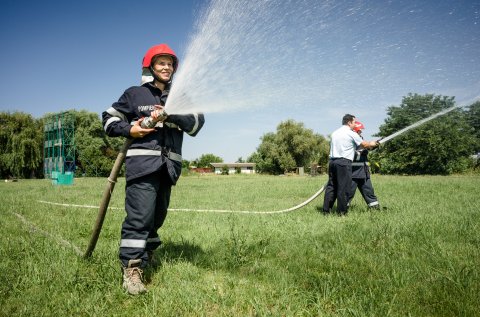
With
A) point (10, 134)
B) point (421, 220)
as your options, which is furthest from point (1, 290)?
point (10, 134)

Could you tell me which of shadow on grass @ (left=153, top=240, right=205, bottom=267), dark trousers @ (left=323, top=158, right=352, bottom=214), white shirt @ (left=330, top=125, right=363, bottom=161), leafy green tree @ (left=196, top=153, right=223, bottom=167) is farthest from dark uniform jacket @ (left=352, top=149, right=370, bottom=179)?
leafy green tree @ (left=196, top=153, right=223, bottom=167)

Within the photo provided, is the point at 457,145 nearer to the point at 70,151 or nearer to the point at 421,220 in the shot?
the point at 421,220

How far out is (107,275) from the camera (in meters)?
3.71

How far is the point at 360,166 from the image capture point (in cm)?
892

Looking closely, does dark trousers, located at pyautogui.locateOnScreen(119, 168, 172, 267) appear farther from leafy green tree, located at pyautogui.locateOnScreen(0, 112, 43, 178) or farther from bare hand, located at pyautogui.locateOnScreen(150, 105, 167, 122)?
leafy green tree, located at pyautogui.locateOnScreen(0, 112, 43, 178)

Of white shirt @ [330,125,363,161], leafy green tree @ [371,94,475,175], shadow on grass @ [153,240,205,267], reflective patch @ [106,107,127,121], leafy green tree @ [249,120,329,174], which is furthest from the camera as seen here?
leafy green tree @ [249,120,329,174]

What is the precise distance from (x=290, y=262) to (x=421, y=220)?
3.54 meters

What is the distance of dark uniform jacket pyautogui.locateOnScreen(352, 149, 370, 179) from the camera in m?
8.83

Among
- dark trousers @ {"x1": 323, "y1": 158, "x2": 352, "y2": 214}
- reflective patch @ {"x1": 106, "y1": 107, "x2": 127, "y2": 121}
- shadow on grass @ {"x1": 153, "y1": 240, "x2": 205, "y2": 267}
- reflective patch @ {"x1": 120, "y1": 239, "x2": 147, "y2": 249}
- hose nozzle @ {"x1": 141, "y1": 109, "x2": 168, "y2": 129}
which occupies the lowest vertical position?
shadow on grass @ {"x1": 153, "y1": 240, "x2": 205, "y2": 267}

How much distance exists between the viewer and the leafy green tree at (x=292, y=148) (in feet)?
236

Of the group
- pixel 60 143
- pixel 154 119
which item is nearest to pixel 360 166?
pixel 154 119

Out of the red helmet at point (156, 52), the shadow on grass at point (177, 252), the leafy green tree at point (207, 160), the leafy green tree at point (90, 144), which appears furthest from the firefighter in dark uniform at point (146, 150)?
the leafy green tree at point (207, 160)

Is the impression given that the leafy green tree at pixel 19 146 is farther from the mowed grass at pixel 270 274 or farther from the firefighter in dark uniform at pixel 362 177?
the firefighter in dark uniform at pixel 362 177

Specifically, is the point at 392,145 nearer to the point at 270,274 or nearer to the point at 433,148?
the point at 433,148
